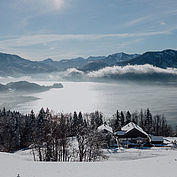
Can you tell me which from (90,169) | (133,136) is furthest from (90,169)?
(133,136)

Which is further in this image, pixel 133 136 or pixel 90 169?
pixel 133 136

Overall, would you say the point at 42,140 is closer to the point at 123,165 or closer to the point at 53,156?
the point at 53,156

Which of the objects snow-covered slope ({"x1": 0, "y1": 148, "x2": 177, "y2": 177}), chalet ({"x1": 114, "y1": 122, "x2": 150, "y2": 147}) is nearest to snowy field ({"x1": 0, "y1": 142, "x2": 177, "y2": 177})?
snow-covered slope ({"x1": 0, "y1": 148, "x2": 177, "y2": 177})

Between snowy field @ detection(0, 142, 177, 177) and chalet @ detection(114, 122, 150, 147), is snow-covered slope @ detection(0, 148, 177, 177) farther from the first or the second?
chalet @ detection(114, 122, 150, 147)

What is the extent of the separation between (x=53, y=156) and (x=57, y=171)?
11.6 metres

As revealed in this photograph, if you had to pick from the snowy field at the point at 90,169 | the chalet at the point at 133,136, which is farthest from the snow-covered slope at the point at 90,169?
the chalet at the point at 133,136

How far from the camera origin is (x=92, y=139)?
2488cm

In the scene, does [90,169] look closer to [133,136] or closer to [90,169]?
[90,169]

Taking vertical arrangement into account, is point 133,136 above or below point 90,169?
below

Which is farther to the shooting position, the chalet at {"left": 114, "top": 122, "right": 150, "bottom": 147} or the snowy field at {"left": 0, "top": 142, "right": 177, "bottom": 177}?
the chalet at {"left": 114, "top": 122, "right": 150, "bottom": 147}

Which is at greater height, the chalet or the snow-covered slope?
the snow-covered slope

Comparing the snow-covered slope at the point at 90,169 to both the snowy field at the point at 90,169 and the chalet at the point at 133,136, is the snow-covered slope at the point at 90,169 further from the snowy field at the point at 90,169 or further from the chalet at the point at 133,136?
the chalet at the point at 133,136

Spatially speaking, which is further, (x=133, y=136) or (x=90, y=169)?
(x=133, y=136)

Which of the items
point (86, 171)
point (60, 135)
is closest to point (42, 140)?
point (60, 135)
